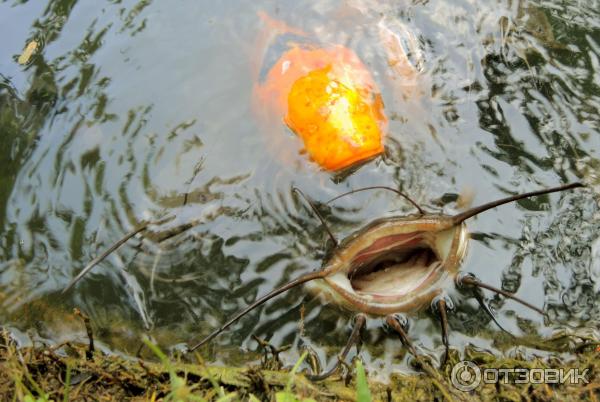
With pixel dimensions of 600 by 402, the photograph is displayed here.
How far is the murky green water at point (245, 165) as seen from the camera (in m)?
2.89

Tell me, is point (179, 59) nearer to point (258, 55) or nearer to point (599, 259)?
point (258, 55)

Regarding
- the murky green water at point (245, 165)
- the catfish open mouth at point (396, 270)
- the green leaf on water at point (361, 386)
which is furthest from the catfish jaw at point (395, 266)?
the green leaf on water at point (361, 386)

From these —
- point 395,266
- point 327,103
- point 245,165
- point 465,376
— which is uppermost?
point 327,103

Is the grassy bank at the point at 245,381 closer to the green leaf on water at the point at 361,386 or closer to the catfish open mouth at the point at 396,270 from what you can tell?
the catfish open mouth at the point at 396,270

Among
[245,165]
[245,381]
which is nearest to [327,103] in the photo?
[245,165]

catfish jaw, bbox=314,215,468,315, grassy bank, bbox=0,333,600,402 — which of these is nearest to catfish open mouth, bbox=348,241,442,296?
catfish jaw, bbox=314,215,468,315

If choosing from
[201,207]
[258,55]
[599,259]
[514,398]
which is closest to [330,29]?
[258,55]

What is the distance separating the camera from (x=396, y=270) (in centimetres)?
280

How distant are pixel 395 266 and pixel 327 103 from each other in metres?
0.88

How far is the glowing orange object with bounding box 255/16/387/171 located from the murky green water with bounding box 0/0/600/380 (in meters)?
0.12

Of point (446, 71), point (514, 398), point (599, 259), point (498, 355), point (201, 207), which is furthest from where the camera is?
point (446, 71)

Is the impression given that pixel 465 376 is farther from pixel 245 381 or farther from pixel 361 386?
pixel 245 381

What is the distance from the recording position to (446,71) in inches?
145

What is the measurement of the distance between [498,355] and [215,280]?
133 cm
